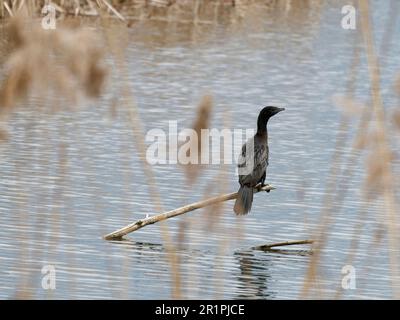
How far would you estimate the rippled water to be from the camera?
7.46 m

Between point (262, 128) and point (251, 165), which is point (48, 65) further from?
point (262, 128)

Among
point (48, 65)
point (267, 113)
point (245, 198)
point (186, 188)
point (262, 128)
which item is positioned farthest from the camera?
point (186, 188)

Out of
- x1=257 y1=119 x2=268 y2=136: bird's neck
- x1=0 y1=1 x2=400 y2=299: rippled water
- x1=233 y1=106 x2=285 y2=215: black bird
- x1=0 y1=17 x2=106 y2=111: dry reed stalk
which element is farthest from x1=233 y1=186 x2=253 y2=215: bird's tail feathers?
x1=0 y1=17 x2=106 y2=111: dry reed stalk

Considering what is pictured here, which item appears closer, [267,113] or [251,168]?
[251,168]

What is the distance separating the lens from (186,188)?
990 centimetres

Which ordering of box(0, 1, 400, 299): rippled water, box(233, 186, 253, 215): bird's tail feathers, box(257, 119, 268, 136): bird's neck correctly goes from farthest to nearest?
box(257, 119, 268, 136): bird's neck
box(233, 186, 253, 215): bird's tail feathers
box(0, 1, 400, 299): rippled water

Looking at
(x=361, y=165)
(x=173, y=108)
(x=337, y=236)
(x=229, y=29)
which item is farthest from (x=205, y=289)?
(x=229, y=29)

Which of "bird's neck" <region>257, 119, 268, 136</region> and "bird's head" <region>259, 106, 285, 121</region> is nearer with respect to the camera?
"bird's neck" <region>257, 119, 268, 136</region>

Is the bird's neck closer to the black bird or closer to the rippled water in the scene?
the black bird

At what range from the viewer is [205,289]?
7285 millimetres

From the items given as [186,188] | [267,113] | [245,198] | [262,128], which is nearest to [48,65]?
[245,198]

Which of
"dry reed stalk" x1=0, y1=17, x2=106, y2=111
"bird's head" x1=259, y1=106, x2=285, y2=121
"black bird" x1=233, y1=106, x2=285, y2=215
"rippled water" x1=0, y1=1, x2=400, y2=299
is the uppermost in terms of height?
"dry reed stalk" x1=0, y1=17, x2=106, y2=111

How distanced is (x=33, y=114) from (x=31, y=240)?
6204 millimetres

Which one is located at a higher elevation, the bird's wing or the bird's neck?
the bird's neck
